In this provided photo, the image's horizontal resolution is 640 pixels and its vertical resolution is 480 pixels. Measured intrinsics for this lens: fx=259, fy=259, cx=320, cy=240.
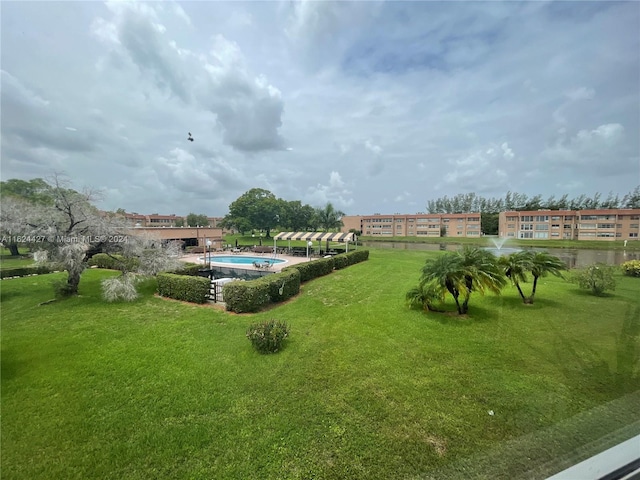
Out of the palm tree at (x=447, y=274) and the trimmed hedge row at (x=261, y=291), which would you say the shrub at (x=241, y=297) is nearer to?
the trimmed hedge row at (x=261, y=291)

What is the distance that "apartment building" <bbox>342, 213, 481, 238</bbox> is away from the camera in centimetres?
3888

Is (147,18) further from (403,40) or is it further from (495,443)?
(495,443)

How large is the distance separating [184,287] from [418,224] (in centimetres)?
4349

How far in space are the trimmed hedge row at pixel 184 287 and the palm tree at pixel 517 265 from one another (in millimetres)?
6983

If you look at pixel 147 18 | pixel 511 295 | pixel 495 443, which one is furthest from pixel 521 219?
pixel 147 18

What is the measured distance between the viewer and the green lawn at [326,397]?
1794 mm

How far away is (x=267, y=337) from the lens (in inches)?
151

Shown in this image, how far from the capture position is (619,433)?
1255 mm

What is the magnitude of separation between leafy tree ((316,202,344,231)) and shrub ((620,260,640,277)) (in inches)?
1208

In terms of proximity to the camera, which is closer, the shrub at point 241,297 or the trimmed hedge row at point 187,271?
the shrub at point 241,297

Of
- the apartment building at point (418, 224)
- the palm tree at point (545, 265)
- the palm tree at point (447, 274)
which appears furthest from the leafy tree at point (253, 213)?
the palm tree at point (545, 265)

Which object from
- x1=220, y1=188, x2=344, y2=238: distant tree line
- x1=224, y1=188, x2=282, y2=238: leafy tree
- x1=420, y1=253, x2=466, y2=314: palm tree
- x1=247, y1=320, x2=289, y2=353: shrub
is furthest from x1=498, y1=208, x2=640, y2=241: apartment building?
x1=224, y1=188, x2=282, y2=238: leafy tree

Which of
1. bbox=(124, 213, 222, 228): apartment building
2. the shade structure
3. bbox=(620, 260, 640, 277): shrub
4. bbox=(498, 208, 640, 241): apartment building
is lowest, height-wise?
bbox=(620, 260, 640, 277): shrub

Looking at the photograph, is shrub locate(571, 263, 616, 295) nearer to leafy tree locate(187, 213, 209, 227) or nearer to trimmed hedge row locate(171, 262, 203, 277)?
trimmed hedge row locate(171, 262, 203, 277)
